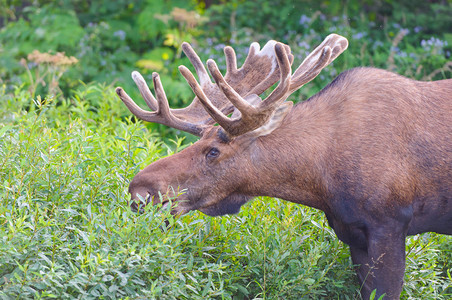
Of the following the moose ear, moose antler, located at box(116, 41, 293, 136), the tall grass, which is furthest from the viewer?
moose antler, located at box(116, 41, 293, 136)

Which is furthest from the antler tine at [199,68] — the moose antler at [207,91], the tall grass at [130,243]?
the tall grass at [130,243]

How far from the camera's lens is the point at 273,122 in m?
3.85

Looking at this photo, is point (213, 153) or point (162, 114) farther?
point (162, 114)

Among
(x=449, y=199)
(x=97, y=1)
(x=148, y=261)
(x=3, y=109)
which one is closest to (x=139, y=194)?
(x=148, y=261)

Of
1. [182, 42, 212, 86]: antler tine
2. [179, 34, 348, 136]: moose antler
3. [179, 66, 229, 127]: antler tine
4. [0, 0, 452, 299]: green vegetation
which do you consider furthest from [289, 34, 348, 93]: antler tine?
[0, 0, 452, 299]: green vegetation

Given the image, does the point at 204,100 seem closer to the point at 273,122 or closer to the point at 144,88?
the point at 273,122

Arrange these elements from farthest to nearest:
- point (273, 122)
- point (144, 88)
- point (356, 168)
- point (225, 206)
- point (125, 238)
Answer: point (144, 88) < point (225, 206) < point (273, 122) < point (356, 168) < point (125, 238)

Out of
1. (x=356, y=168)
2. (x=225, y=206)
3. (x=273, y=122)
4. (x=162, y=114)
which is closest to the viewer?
(x=356, y=168)

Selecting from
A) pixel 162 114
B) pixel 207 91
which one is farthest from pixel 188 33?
pixel 162 114

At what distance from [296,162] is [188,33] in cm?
534

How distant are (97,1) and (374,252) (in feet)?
23.3

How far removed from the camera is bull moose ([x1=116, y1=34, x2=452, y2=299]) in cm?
365

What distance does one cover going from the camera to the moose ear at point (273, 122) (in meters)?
3.79

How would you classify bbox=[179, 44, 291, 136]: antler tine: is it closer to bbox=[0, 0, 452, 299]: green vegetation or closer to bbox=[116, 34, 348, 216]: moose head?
bbox=[116, 34, 348, 216]: moose head
